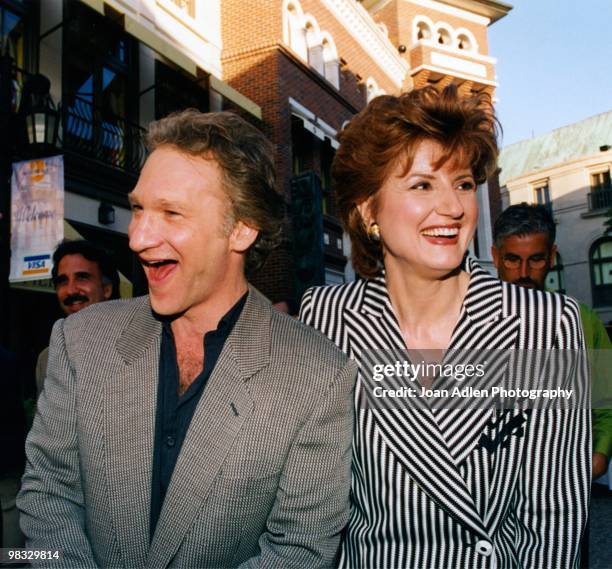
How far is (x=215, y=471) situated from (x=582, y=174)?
3979 centimetres

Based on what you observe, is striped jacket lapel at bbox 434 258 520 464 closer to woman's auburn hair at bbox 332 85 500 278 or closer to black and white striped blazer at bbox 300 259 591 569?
black and white striped blazer at bbox 300 259 591 569

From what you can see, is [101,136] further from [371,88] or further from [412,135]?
[371,88]

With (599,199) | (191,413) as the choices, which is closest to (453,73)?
(599,199)

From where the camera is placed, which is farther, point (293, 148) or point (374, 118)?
point (293, 148)

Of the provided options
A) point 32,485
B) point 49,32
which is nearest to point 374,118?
point 32,485

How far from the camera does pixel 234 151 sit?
212 cm

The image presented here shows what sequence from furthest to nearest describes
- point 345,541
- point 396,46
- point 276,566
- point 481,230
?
point 481,230 < point 396,46 < point 345,541 < point 276,566

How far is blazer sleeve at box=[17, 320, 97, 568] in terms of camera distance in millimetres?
1807

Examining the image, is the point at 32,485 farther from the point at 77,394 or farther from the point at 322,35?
the point at 322,35

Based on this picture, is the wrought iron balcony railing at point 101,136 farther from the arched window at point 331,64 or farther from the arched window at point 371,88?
the arched window at point 371,88

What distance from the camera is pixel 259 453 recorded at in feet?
5.88

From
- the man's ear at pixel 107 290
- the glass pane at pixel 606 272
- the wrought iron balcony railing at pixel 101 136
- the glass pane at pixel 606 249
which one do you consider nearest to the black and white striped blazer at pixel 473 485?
the man's ear at pixel 107 290

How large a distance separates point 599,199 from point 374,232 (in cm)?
3850

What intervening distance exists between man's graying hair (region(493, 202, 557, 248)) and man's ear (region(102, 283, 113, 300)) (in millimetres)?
2857
